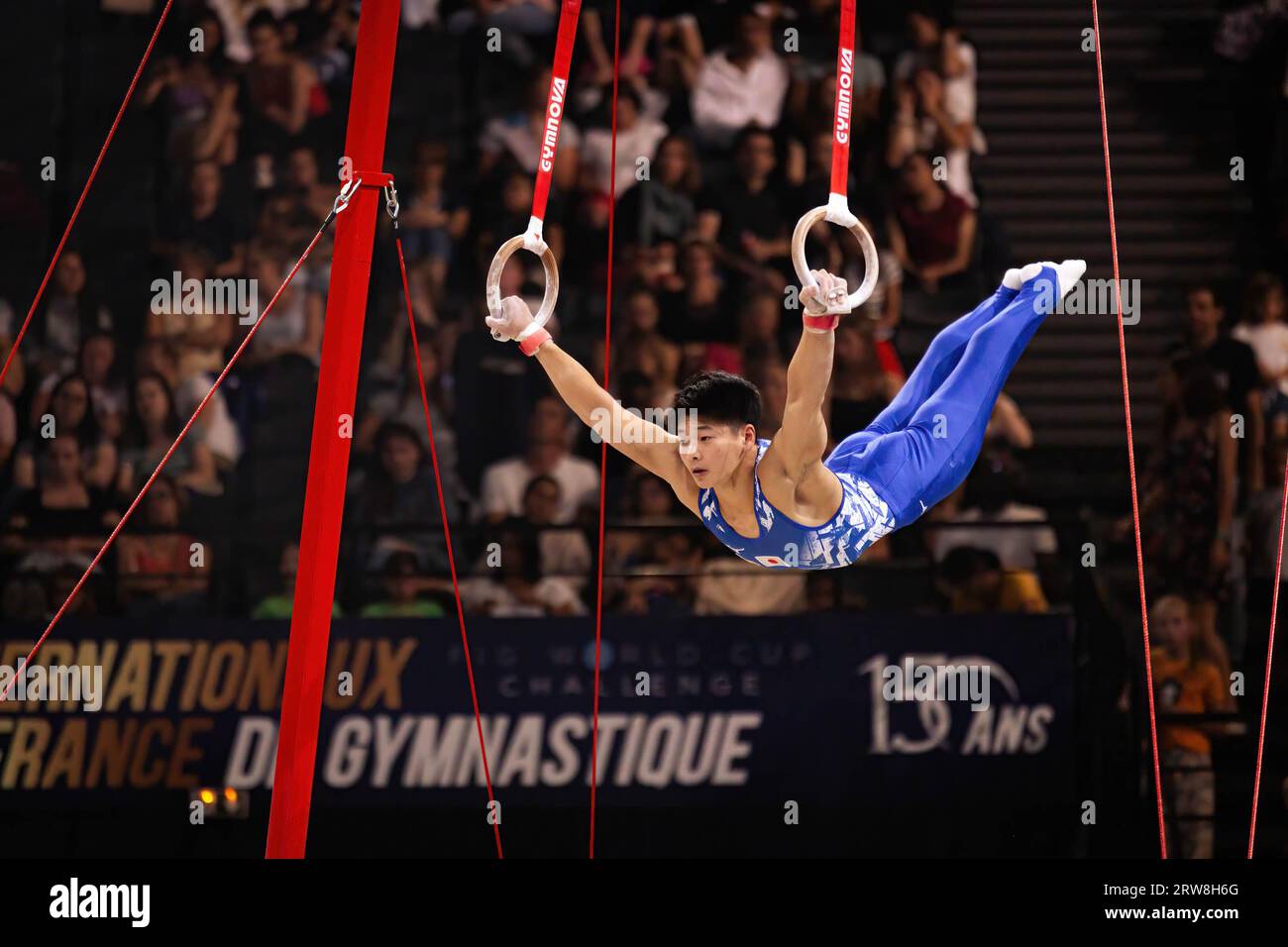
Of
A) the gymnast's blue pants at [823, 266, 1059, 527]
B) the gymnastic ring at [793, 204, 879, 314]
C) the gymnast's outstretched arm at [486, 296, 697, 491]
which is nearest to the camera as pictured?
the gymnastic ring at [793, 204, 879, 314]

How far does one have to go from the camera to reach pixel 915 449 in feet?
16.0

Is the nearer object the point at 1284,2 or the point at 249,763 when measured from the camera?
the point at 249,763

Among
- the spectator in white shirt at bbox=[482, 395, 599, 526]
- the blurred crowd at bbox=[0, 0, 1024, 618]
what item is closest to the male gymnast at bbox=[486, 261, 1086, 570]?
the blurred crowd at bbox=[0, 0, 1024, 618]

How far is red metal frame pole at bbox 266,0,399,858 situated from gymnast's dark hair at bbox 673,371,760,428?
91 cm

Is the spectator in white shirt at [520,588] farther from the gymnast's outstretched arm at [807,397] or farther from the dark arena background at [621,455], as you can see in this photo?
the gymnast's outstretched arm at [807,397]

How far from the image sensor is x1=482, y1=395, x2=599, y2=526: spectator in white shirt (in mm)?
6711

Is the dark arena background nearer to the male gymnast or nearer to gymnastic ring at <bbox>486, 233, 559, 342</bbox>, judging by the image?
the male gymnast

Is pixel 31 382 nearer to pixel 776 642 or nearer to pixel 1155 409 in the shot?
pixel 776 642

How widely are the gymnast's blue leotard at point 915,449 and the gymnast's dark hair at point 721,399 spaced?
0.15 m

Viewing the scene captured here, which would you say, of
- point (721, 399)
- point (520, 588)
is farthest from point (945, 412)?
point (520, 588)

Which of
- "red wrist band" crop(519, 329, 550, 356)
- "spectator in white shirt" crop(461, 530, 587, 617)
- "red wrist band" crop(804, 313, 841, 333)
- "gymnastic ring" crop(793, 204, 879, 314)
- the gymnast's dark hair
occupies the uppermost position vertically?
"gymnastic ring" crop(793, 204, 879, 314)
